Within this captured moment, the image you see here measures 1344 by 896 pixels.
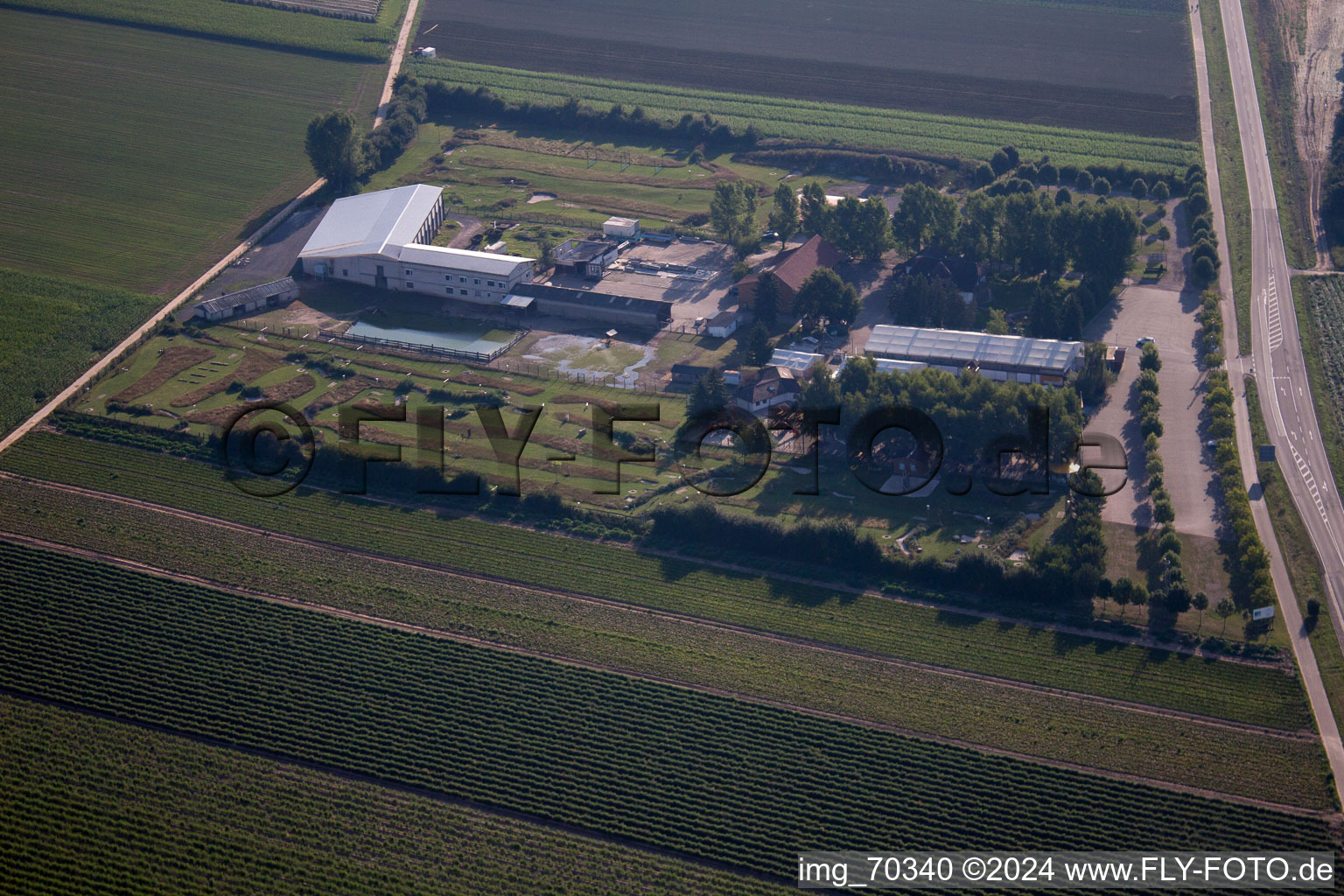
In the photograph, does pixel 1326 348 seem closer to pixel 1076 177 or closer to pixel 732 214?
pixel 1076 177

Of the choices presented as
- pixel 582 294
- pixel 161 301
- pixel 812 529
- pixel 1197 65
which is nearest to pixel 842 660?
pixel 812 529

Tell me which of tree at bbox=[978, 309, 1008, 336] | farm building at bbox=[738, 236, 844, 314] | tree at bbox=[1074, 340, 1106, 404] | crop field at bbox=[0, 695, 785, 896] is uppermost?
farm building at bbox=[738, 236, 844, 314]

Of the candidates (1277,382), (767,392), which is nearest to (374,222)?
(767,392)

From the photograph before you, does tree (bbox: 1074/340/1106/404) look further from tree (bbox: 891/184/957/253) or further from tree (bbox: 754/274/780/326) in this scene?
tree (bbox: 754/274/780/326)

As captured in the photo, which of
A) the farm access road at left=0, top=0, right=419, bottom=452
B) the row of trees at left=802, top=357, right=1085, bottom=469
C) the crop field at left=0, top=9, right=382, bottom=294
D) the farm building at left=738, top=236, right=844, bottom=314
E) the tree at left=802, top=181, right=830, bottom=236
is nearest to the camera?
the row of trees at left=802, top=357, right=1085, bottom=469

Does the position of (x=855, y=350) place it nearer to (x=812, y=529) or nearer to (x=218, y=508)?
(x=812, y=529)

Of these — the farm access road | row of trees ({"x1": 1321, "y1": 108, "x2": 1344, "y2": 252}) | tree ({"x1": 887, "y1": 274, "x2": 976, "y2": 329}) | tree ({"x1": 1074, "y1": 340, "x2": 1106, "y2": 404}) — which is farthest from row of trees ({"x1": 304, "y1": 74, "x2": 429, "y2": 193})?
row of trees ({"x1": 1321, "y1": 108, "x2": 1344, "y2": 252})

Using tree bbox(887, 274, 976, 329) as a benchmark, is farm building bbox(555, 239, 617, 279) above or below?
above
